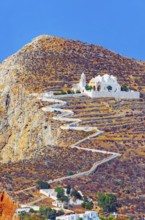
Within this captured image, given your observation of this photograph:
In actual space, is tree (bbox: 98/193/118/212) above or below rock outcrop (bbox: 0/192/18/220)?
above

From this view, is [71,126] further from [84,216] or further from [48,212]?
[84,216]

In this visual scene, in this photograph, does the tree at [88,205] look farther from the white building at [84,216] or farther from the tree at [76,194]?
the white building at [84,216]

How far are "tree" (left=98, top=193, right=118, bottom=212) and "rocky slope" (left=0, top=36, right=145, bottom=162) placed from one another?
1018 inches

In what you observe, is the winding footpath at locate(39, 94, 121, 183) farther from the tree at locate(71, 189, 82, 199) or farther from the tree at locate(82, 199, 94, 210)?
the tree at locate(82, 199, 94, 210)

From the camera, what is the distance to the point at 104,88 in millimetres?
161375

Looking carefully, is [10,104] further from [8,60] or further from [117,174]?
[117,174]

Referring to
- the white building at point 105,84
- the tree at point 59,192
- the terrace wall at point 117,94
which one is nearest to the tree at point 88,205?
the tree at point 59,192

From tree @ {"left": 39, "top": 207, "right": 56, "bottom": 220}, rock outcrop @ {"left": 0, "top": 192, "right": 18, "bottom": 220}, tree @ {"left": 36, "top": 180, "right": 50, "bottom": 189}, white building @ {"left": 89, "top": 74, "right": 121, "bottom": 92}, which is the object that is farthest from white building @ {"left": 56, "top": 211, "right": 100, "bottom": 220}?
white building @ {"left": 89, "top": 74, "right": 121, "bottom": 92}

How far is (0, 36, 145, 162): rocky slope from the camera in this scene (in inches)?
5812

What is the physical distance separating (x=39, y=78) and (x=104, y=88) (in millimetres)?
9857

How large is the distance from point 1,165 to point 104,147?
15217mm

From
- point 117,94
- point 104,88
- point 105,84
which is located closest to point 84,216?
point 117,94

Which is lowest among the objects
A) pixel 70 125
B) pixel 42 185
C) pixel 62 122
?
pixel 42 185

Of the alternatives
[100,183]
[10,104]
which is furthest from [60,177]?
[10,104]
